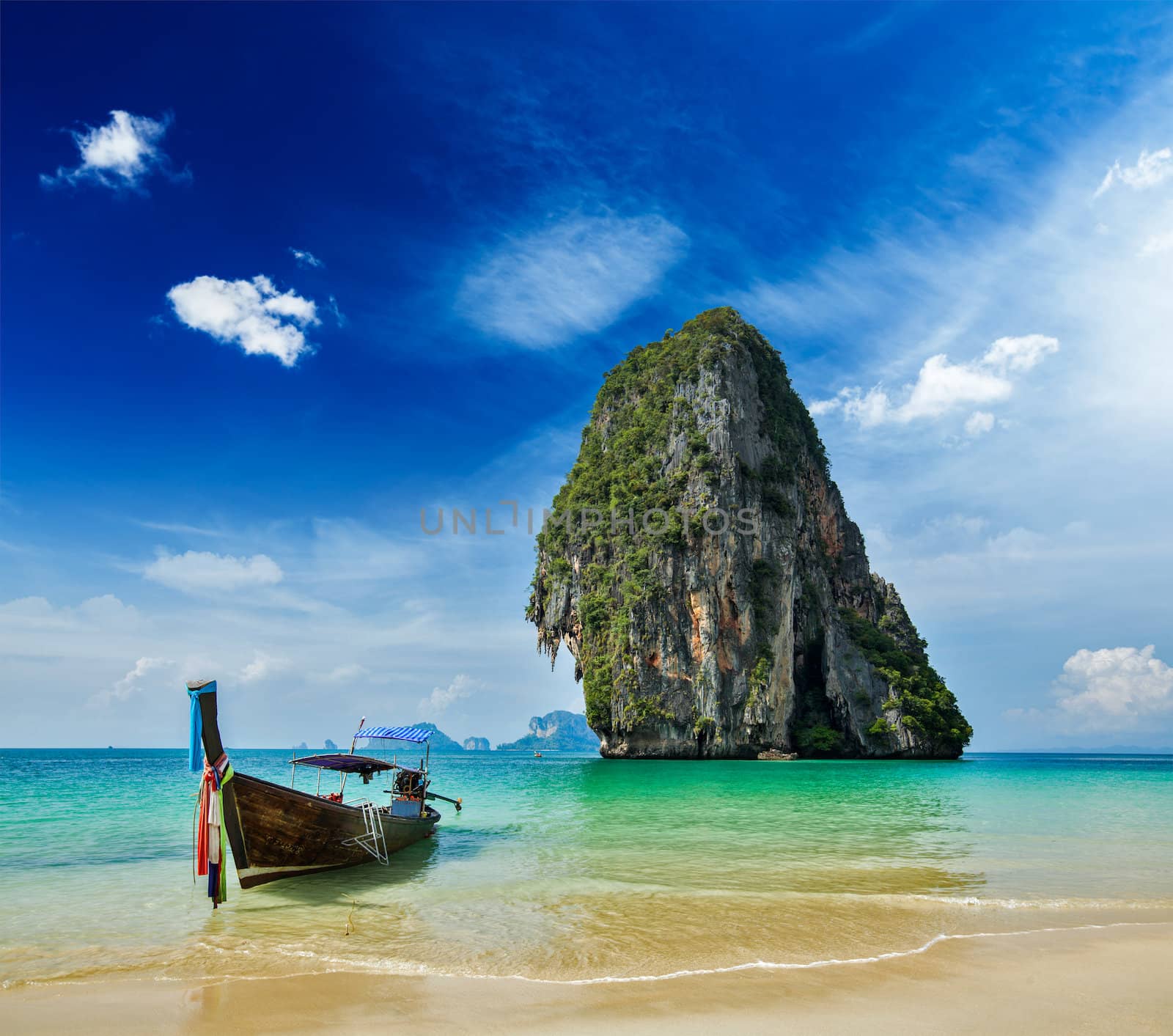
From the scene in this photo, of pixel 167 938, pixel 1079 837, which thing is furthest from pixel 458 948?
A: pixel 1079 837

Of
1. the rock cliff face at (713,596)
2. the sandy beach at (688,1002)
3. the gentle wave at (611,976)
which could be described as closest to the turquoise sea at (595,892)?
the gentle wave at (611,976)

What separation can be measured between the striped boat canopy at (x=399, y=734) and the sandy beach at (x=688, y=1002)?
302 inches

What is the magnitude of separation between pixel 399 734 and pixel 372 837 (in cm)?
226

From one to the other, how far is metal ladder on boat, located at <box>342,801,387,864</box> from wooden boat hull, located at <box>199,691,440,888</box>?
70 mm

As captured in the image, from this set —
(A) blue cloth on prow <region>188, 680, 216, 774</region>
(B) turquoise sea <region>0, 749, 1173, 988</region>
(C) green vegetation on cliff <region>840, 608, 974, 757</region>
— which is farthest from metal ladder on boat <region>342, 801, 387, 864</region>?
(C) green vegetation on cliff <region>840, 608, 974, 757</region>

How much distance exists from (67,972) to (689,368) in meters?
51.0

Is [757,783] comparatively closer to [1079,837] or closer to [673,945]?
[1079,837]

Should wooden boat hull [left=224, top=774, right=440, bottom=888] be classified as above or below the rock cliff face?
below

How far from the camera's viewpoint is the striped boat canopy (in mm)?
14312

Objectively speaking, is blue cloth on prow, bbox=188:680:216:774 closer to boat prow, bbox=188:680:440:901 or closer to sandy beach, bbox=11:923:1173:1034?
boat prow, bbox=188:680:440:901

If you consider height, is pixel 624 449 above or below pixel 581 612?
above

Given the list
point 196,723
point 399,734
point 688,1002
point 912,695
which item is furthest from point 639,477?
point 688,1002

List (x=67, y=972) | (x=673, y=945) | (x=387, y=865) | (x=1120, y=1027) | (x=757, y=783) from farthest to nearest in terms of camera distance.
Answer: (x=757, y=783) < (x=387, y=865) < (x=673, y=945) < (x=67, y=972) < (x=1120, y=1027)

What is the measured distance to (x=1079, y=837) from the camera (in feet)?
50.4
